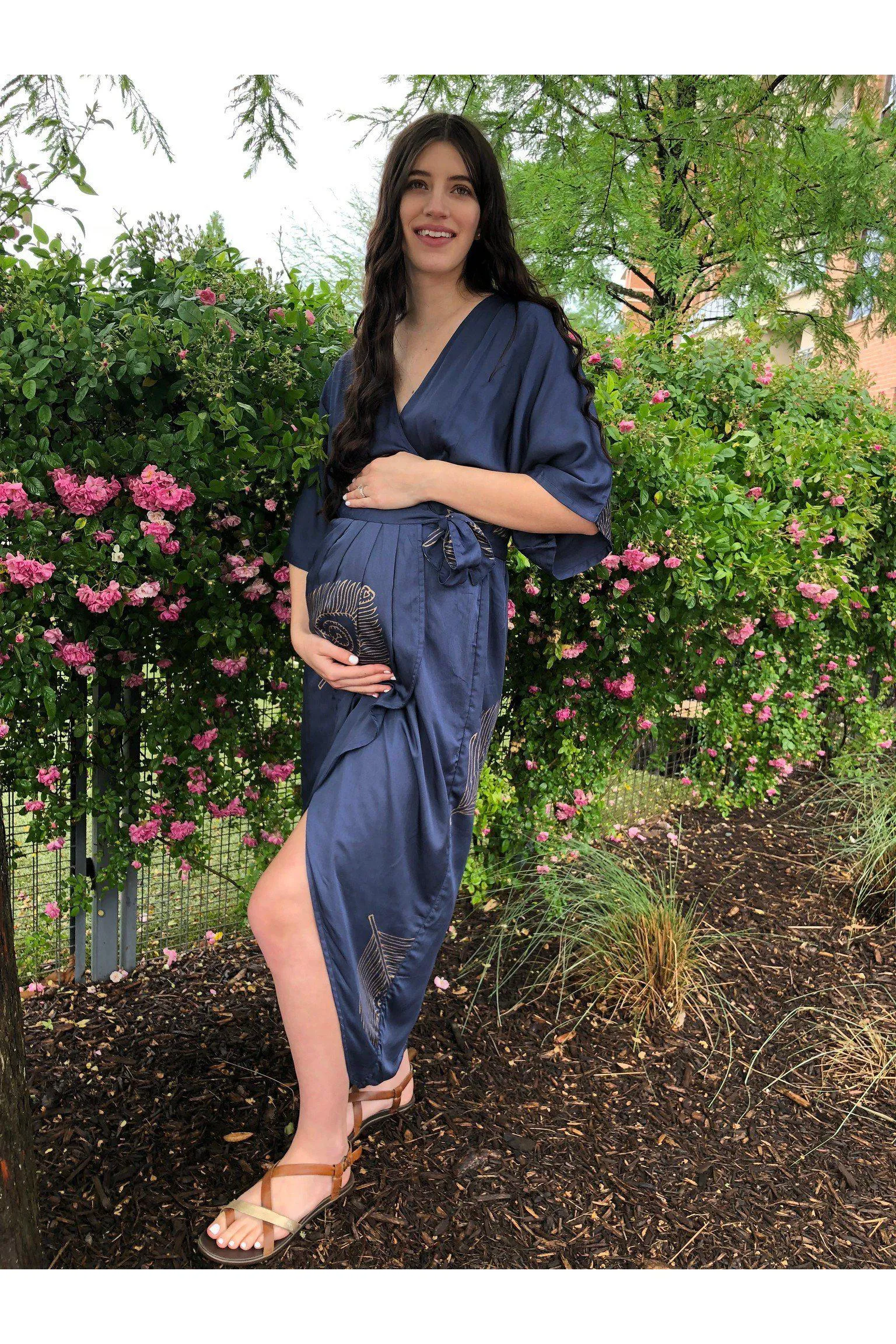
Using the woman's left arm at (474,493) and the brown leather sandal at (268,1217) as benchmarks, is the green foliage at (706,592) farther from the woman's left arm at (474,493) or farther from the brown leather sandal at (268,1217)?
the brown leather sandal at (268,1217)

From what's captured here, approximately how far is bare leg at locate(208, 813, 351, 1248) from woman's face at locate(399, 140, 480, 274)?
43.9 inches

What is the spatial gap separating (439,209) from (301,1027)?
61.3 inches

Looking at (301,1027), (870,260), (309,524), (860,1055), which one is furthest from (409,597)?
(870,260)

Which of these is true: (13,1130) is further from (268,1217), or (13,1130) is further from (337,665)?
(337,665)

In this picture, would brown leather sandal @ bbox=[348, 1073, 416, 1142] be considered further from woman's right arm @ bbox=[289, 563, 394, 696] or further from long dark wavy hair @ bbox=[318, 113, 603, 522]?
long dark wavy hair @ bbox=[318, 113, 603, 522]

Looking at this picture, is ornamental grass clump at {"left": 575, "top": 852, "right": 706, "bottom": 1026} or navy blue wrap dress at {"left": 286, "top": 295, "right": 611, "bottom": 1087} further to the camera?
ornamental grass clump at {"left": 575, "top": 852, "right": 706, "bottom": 1026}

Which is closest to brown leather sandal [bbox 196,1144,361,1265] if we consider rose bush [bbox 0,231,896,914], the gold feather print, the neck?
the gold feather print

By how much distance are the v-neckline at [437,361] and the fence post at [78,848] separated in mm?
1259

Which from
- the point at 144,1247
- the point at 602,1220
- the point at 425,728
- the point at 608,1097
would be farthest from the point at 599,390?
the point at 144,1247

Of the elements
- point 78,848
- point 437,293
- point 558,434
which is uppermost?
point 437,293

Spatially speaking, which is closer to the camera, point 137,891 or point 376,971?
point 376,971

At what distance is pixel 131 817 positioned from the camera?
2.77 metres

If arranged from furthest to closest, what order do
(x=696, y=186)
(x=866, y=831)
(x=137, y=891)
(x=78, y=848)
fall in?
(x=696, y=186)
(x=866, y=831)
(x=137, y=891)
(x=78, y=848)

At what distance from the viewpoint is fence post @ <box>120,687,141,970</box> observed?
2.68m
